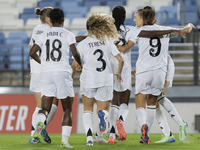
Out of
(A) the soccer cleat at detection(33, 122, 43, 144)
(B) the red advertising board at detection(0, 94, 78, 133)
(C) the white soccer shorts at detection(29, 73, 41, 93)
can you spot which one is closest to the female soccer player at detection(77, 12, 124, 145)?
(A) the soccer cleat at detection(33, 122, 43, 144)

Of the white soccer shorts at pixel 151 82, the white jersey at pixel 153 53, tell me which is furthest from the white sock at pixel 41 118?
the white jersey at pixel 153 53

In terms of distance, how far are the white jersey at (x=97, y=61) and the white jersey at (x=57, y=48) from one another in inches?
13.9

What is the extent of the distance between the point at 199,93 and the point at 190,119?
2.01 ft

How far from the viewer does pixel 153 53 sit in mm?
5004

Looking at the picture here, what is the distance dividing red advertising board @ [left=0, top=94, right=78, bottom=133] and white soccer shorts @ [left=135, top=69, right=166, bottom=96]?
355 cm

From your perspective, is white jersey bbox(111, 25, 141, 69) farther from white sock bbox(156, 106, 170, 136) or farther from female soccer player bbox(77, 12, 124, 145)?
white sock bbox(156, 106, 170, 136)

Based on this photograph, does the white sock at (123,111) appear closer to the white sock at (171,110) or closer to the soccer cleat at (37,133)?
the white sock at (171,110)

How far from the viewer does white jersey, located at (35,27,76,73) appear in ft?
14.5

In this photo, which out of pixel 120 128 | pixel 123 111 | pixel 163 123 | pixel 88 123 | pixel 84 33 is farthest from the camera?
pixel 84 33

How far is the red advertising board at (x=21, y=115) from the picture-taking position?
8203 millimetres

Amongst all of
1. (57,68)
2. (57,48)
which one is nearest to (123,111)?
(57,68)

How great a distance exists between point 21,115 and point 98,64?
4156 mm

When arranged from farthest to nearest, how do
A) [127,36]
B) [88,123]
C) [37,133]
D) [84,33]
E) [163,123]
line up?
[84,33], [163,123], [127,36], [88,123], [37,133]

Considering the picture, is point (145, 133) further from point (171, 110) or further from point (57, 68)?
point (57, 68)
